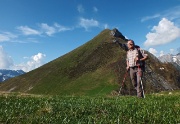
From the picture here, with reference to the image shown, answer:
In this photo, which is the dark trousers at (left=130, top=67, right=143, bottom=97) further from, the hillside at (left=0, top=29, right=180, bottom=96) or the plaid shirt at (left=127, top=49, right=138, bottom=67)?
the hillside at (left=0, top=29, right=180, bottom=96)

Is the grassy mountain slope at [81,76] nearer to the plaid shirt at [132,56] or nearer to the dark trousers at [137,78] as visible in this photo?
the dark trousers at [137,78]

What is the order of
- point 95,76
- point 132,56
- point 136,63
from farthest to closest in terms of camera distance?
point 95,76 < point 132,56 < point 136,63

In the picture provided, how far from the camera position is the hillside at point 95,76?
455 ft

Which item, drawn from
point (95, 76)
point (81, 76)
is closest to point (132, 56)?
point (95, 76)

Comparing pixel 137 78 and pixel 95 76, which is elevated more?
pixel 95 76

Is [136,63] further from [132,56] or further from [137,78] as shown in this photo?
[137,78]

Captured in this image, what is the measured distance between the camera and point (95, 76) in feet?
509

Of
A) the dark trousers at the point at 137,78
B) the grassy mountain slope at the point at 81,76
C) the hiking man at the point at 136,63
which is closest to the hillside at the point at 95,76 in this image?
the grassy mountain slope at the point at 81,76

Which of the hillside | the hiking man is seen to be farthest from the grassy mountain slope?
the hiking man

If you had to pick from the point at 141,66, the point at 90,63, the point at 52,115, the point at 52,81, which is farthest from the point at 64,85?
the point at 52,115

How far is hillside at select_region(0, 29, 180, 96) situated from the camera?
139m

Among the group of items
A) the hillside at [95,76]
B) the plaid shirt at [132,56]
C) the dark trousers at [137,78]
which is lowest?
the dark trousers at [137,78]

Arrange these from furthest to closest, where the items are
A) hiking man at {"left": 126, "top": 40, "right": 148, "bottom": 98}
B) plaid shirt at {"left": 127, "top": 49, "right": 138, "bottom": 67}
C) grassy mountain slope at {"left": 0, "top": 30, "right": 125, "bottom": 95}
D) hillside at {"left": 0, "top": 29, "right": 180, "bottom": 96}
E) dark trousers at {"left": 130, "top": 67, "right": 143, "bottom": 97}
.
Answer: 1. grassy mountain slope at {"left": 0, "top": 30, "right": 125, "bottom": 95}
2. hillside at {"left": 0, "top": 29, "right": 180, "bottom": 96}
3. plaid shirt at {"left": 127, "top": 49, "right": 138, "bottom": 67}
4. hiking man at {"left": 126, "top": 40, "right": 148, "bottom": 98}
5. dark trousers at {"left": 130, "top": 67, "right": 143, "bottom": 97}

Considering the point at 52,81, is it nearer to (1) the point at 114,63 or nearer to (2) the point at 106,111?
(1) the point at 114,63
